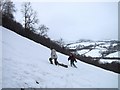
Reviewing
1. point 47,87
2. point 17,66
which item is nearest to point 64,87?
point 47,87

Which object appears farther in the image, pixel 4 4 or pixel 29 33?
pixel 4 4

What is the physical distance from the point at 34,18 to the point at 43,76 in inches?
1405

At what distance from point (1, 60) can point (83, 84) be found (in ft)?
18.0

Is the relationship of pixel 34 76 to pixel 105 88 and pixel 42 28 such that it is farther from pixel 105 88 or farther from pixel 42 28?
pixel 42 28

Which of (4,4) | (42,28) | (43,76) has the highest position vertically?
(4,4)

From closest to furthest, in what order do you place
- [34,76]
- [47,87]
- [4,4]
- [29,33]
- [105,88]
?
[47,87]
[34,76]
[105,88]
[29,33]
[4,4]

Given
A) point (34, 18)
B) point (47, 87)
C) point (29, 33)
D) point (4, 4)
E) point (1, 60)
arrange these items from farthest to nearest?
point (34, 18) < point (4, 4) < point (29, 33) < point (1, 60) < point (47, 87)

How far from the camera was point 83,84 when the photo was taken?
56.4 ft

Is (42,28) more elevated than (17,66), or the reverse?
(42,28)

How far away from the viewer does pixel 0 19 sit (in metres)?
31.2

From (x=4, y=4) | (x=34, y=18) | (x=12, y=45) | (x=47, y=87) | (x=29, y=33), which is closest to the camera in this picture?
(x=47, y=87)

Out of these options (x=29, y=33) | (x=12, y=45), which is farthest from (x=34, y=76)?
(x=29, y=33)

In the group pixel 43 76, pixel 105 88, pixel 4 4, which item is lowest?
pixel 105 88

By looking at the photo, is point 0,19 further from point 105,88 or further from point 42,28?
point 42,28
